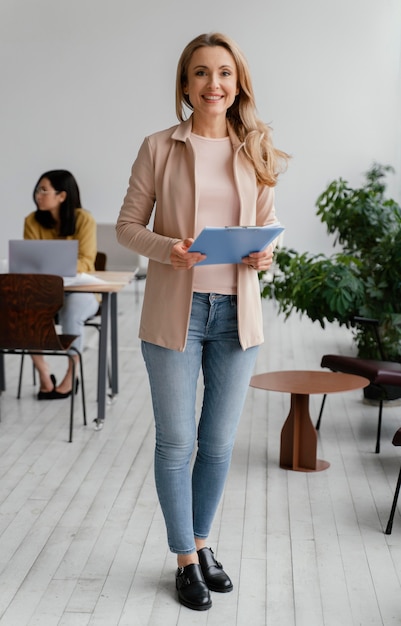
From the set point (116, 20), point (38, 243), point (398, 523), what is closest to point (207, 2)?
point (116, 20)

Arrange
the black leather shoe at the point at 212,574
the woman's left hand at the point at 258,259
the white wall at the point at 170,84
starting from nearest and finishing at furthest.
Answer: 1. the woman's left hand at the point at 258,259
2. the black leather shoe at the point at 212,574
3. the white wall at the point at 170,84

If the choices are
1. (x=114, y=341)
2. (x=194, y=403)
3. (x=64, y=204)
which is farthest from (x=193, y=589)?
(x=64, y=204)

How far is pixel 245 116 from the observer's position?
2684mm

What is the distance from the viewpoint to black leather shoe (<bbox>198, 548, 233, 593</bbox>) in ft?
9.38

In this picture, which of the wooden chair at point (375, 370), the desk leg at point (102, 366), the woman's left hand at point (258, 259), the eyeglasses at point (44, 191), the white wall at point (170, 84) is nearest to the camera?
the woman's left hand at point (258, 259)

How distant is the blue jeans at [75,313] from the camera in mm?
5414

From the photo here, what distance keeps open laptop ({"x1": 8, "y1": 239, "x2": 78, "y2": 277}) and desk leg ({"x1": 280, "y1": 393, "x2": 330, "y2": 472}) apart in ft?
4.95

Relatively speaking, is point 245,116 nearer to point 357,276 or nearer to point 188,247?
point 188,247

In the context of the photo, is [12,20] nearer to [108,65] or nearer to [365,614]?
[108,65]

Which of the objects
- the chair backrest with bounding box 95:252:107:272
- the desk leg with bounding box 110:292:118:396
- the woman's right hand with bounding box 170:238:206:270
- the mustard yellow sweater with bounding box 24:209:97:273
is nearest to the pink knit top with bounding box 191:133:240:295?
the woman's right hand with bounding box 170:238:206:270

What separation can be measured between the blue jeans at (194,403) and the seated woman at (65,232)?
2.71 m

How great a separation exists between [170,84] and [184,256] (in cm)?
822

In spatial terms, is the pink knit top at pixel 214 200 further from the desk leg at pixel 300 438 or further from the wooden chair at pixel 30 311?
the wooden chair at pixel 30 311

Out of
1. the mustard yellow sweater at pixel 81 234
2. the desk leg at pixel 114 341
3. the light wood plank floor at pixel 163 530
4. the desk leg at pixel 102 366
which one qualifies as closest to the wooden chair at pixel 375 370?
the light wood plank floor at pixel 163 530
